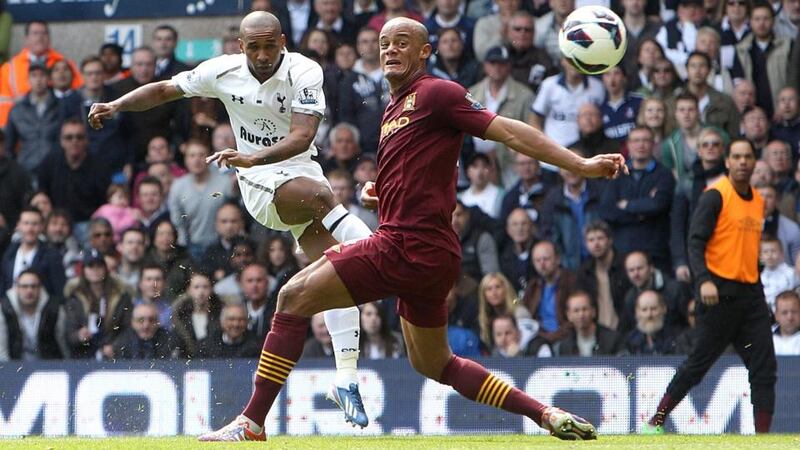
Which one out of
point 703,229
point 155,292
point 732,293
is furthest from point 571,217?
point 155,292

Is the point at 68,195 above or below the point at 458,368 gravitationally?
above

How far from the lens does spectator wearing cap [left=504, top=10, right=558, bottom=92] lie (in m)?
15.0

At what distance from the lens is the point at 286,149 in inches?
351

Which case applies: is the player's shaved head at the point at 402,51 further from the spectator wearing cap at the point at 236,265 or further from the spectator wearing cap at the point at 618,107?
the spectator wearing cap at the point at 618,107

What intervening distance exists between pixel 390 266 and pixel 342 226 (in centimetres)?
127

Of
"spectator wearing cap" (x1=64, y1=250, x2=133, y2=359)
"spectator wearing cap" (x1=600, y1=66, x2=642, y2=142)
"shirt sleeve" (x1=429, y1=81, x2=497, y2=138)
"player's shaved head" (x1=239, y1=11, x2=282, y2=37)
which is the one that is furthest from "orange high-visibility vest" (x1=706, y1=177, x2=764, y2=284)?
"spectator wearing cap" (x1=64, y1=250, x2=133, y2=359)

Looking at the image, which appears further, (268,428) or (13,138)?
(13,138)

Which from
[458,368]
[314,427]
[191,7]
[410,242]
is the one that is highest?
[191,7]

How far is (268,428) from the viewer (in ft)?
40.8

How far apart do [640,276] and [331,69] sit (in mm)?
3862

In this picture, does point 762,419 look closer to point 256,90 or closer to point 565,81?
point 565,81

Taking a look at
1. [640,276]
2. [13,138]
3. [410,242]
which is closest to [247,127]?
[410,242]

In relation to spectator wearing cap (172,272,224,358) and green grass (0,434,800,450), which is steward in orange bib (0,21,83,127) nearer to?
spectator wearing cap (172,272,224,358)

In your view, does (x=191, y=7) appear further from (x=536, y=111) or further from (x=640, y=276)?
(x=640, y=276)
